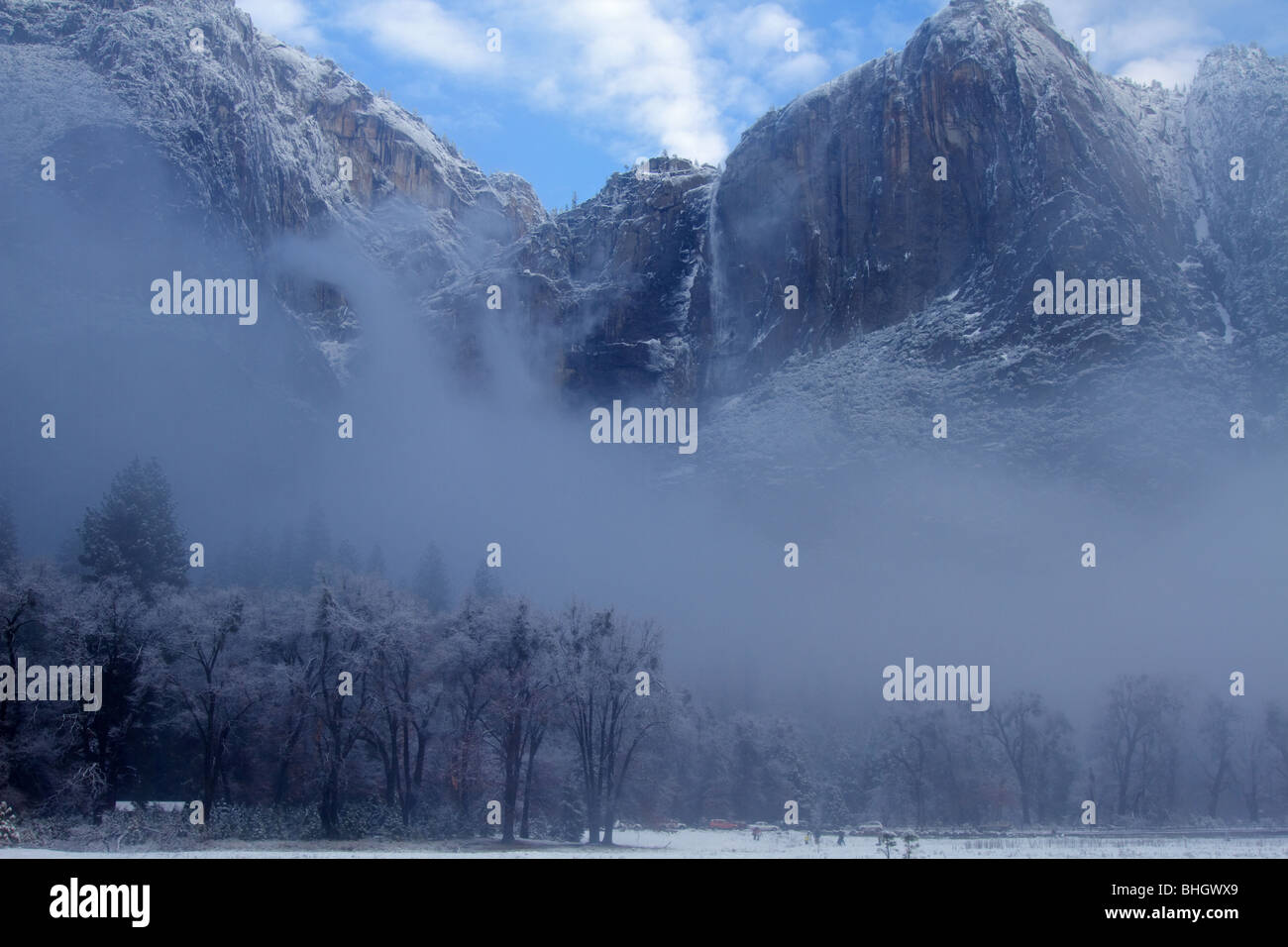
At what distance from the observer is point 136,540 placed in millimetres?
68062

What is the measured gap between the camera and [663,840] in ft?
154

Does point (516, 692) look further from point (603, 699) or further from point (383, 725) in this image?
point (383, 725)

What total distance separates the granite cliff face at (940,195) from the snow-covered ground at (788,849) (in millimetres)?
93344

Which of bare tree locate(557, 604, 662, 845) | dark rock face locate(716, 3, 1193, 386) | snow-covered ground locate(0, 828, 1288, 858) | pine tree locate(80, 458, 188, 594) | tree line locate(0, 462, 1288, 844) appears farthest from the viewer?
dark rock face locate(716, 3, 1193, 386)

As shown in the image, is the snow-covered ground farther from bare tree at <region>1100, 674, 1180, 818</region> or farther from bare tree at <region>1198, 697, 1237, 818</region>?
bare tree at <region>1198, 697, 1237, 818</region>

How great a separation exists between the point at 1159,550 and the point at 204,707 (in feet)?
317

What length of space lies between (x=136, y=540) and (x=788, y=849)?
151ft

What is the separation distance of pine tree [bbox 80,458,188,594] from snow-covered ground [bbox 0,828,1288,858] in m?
33.0

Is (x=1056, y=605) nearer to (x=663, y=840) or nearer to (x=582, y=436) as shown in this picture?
(x=663, y=840)

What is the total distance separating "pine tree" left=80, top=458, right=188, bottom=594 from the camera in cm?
6544

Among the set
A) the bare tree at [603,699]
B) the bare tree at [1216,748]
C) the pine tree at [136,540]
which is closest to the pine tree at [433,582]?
the pine tree at [136,540]

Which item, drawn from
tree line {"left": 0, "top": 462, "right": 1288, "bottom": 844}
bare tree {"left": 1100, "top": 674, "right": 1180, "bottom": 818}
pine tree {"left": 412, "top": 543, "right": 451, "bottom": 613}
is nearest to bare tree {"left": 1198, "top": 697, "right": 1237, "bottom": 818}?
tree line {"left": 0, "top": 462, "right": 1288, "bottom": 844}

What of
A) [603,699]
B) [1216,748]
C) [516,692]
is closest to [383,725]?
[516,692]

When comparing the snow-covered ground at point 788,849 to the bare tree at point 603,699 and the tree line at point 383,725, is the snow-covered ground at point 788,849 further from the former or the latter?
the tree line at point 383,725
